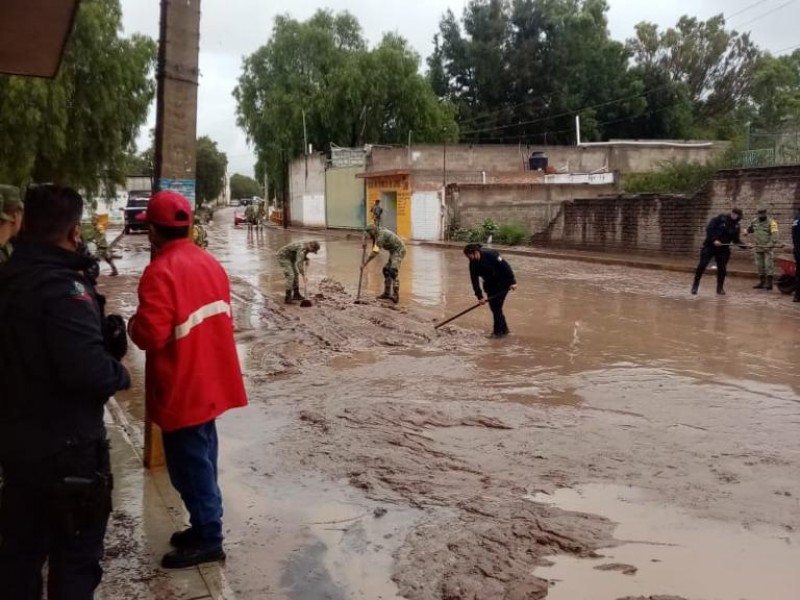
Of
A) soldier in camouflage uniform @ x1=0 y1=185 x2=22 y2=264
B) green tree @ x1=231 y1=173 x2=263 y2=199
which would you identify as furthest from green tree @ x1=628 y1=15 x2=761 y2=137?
green tree @ x1=231 y1=173 x2=263 y2=199

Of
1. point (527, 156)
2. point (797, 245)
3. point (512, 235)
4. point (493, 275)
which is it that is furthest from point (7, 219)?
point (527, 156)

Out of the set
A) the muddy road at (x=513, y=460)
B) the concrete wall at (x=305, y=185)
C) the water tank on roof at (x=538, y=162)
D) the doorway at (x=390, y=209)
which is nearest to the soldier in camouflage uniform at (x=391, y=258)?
the muddy road at (x=513, y=460)

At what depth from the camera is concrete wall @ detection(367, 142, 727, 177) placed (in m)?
38.2

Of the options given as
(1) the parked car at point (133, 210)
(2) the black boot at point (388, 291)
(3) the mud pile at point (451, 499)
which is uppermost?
(1) the parked car at point (133, 210)

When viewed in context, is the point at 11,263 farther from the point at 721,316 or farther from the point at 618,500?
the point at 721,316

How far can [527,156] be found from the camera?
131 feet

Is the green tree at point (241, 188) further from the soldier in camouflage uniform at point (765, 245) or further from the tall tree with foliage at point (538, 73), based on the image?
the soldier in camouflage uniform at point (765, 245)

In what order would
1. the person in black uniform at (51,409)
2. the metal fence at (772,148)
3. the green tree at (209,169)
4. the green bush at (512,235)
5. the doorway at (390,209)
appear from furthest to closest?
the green tree at (209,169) < the doorway at (390,209) < the green bush at (512,235) < the metal fence at (772,148) < the person in black uniform at (51,409)

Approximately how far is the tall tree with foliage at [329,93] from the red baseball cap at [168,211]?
4216 centimetres

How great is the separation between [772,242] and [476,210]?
16.4 m

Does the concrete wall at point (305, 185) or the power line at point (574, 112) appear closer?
the concrete wall at point (305, 185)

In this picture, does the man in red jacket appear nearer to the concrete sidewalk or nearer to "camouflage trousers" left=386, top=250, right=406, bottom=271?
the concrete sidewalk

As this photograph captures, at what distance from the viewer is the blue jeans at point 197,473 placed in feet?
10.9

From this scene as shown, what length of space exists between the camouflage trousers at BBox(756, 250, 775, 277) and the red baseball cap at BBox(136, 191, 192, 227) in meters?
13.7
